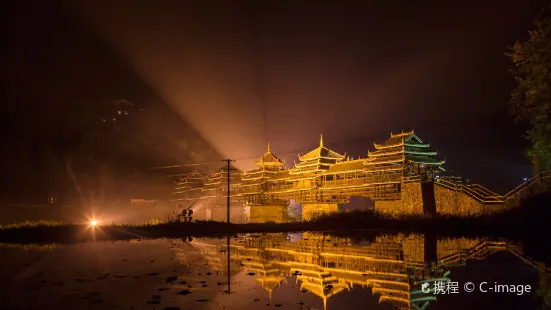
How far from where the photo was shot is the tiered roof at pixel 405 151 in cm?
3622

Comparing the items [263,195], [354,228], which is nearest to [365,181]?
[354,228]

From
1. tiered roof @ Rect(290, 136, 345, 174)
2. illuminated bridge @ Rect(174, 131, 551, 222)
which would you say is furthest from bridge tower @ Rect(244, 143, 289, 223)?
tiered roof @ Rect(290, 136, 345, 174)

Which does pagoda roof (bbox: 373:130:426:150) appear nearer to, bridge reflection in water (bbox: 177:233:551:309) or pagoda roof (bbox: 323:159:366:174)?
pagoda roof (bbox: 323:159:366:174)

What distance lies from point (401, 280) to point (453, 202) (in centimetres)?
2315

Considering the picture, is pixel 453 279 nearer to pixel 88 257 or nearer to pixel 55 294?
pixel 55 294

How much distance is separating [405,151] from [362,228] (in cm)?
982

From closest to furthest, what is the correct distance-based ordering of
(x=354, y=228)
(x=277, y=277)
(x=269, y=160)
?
(x=277, y=277) < (x=354, y=228) < (x=269, y=160)

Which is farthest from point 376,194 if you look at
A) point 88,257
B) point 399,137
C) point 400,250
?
point 88,257

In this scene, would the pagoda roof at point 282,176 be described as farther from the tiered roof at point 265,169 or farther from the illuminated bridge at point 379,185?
the tiered roof at point 265,169

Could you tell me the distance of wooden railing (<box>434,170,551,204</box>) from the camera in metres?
26.0

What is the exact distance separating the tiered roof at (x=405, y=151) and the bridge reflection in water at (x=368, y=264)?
15970 millimetres

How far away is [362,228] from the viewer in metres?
29.9

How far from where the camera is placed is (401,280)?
10727 millimetres

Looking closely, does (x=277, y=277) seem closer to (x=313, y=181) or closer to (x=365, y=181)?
(x=365, y=181)
